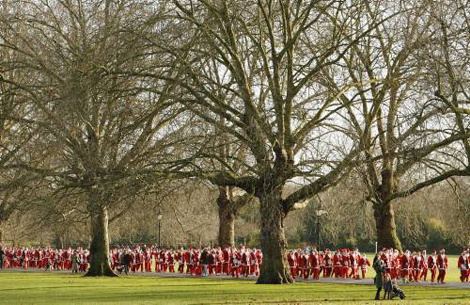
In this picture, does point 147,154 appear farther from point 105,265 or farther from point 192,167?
point 105,265

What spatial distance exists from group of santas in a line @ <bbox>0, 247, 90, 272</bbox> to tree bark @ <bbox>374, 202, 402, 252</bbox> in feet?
70.2

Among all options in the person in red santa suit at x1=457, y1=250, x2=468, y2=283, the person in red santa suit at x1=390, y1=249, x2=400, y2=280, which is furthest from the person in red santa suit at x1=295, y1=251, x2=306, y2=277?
the person in red santa suit at x1=457, y1=250, x2=468, y2=283

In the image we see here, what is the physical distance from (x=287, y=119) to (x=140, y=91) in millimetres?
5574

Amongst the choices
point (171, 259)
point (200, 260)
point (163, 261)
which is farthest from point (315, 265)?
point (163, 261)

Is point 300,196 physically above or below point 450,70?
below

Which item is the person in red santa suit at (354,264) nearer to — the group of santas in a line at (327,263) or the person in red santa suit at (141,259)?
the group of santas in a line at (327,263)

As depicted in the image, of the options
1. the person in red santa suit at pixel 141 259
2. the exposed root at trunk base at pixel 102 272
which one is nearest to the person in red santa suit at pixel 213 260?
the exposed root at trunk base at pixel 102 272

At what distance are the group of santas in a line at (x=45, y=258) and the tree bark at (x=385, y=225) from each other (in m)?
21.4

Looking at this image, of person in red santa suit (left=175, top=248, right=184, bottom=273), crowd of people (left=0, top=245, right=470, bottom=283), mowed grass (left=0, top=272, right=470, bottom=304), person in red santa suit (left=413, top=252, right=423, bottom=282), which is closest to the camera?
mowed grass (left=0, top=272, right=470, bottom=304)

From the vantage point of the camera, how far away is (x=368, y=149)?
98.1 ft

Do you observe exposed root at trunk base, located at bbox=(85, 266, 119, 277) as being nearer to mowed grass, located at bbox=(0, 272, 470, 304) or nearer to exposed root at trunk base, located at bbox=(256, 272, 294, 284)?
mowed grass, located at bbox=(0, 272, 470, 304)

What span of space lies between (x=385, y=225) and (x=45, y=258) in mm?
28581

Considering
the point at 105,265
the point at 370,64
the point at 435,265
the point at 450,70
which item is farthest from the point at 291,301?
the point at 105,265

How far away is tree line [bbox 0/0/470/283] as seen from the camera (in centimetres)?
2611
